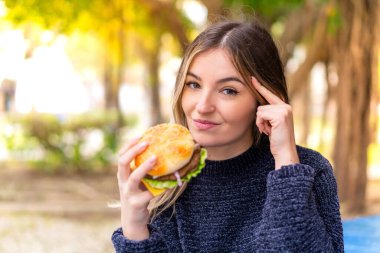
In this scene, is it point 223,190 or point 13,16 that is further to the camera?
point 13,16

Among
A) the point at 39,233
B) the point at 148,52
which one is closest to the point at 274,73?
the point at 39,233

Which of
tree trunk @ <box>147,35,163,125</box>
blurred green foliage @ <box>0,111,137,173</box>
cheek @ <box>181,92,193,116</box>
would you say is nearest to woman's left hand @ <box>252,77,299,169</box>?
cheek @ <box>181,92,193,116</box>

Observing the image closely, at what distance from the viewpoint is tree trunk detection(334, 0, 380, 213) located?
271 inches

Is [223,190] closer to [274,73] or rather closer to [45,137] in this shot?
[274,73]

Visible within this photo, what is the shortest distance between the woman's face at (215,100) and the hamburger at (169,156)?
7 centimetres

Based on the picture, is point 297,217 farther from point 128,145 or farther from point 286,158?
point 128,145

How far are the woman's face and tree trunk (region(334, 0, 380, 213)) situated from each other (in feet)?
18.2

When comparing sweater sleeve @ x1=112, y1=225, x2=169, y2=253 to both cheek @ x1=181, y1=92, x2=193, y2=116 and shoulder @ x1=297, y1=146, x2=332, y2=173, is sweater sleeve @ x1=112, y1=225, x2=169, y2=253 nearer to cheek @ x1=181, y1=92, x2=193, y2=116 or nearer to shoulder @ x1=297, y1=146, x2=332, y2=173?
cheek @ x1=181, y1=92, x2=193, y2=116

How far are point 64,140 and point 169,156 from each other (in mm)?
9306

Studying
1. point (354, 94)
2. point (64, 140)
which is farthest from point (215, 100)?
point (64, 140)

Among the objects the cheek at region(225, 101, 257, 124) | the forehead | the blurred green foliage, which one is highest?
the blurred green foliage

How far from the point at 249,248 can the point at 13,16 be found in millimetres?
6558

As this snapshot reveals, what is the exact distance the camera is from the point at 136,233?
5.49 ft

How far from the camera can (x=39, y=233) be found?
679cm
